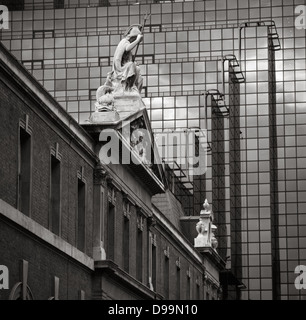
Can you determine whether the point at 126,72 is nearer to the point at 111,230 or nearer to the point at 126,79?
the point at 126,79

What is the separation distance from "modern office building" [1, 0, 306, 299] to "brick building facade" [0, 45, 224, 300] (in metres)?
64.0

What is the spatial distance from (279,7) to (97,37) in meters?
24.4

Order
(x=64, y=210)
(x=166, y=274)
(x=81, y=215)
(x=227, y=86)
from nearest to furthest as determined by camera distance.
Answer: (x=64, y=210), (x=81, y=215), (x=166, y=274), (x=227, y=86)

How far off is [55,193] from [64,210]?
1.21 m

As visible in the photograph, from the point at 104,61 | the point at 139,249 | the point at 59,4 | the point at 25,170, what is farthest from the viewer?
the point at 59,4

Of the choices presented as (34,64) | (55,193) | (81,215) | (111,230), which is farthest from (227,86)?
(55,193)

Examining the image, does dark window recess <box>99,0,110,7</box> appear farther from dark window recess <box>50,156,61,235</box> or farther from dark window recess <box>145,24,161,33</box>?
dark window recess <box>50,156,61,235</box>

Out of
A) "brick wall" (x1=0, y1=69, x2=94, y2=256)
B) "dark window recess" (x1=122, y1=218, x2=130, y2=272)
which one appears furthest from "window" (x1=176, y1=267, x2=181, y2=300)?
"brick wall" (x1=0, y1=69, x2=94, y2=256)

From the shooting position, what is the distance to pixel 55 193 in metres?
49.9

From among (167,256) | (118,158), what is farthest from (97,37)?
(118,158)

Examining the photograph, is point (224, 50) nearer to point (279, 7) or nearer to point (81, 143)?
point (279, 7)

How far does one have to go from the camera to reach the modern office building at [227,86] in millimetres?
136375

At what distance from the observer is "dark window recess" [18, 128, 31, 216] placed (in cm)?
4497

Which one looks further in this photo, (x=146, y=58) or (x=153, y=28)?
(x=153, y=28)
